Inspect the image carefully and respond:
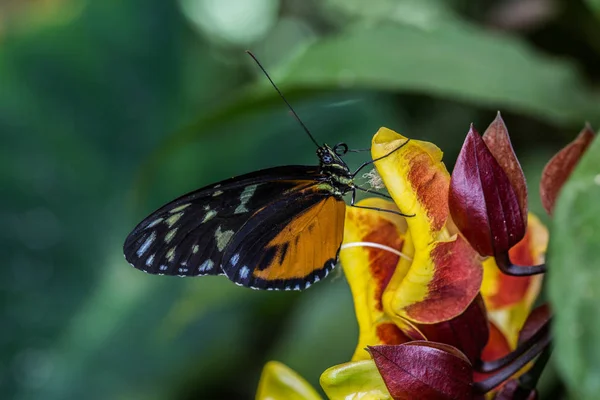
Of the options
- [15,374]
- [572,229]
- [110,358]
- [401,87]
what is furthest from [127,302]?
[572,229]

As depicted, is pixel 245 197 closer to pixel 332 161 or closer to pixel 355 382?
pixel 332 161

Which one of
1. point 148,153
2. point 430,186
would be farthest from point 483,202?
point 148,153

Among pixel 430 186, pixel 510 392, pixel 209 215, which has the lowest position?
pixel 510 392

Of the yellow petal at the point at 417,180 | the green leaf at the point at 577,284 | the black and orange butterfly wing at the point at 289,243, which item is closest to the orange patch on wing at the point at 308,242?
the black and orange butterfly wing at the point at 289,243

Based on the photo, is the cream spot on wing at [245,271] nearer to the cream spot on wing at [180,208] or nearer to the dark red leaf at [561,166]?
the cream spot on wing at [180,208]

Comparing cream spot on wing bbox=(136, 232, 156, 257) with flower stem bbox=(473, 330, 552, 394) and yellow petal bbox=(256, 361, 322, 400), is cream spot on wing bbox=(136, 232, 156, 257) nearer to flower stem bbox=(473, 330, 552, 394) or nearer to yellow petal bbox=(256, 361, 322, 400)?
yellow petal bbox=(256, 361, 322, 400)

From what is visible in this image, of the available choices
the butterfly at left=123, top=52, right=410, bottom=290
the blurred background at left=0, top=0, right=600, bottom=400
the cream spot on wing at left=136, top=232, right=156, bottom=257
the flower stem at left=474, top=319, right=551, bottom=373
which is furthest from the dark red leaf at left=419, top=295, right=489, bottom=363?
the blurred background at left=0, top=0, right=600, bottom=400
